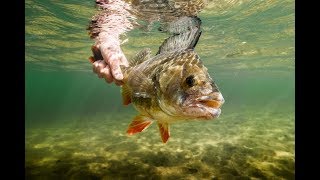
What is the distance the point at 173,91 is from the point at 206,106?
1.59ft

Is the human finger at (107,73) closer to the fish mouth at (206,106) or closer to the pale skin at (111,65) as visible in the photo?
the pale skin at (111,65)

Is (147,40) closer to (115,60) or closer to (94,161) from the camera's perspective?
(94,161)

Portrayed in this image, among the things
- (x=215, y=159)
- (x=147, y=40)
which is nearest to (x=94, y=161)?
(x=215, y=159)

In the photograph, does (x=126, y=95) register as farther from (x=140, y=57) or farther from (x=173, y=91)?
(x=173, y=91)

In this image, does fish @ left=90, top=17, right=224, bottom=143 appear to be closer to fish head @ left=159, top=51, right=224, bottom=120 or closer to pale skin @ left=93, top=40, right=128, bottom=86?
fish head @ left=159, top=51, right=224, bottom=120

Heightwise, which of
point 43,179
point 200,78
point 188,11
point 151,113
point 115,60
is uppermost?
point 188,11

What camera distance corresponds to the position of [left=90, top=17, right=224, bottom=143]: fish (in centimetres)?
319

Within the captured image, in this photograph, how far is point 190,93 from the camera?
328 centimetres

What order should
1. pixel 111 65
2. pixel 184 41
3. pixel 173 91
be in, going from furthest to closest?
pixel 111 65 → pixel 184 41 → pixel 173 91

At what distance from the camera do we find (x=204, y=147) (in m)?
10.9

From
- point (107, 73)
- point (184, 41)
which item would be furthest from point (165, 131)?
point (107, 73)

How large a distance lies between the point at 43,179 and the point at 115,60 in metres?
4.53

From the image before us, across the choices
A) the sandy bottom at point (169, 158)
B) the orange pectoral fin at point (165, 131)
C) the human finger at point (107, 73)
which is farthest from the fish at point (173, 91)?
the sandy bottom at point (169, 158)

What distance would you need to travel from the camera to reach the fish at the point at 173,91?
3.19 meters
